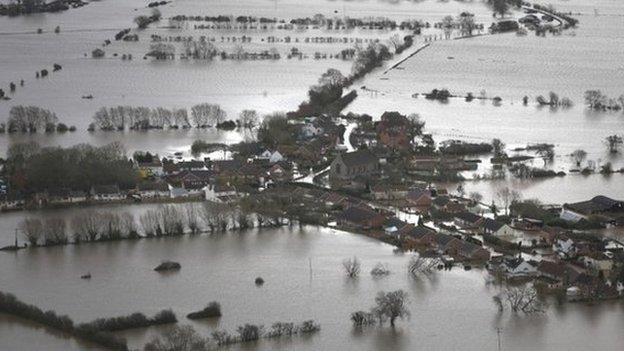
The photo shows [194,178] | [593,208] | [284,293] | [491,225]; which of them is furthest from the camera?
[194,178]

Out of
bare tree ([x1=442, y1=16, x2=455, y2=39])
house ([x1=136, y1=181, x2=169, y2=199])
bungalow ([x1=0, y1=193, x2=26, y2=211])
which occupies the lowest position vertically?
bare tree ([x1=442, y1=16, x2=455, y2=39])

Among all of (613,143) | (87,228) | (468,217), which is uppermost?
(87,228)

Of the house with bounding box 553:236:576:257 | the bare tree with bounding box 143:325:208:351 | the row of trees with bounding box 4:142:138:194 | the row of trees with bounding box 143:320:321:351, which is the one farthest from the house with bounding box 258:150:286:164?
the bare tree with bounding box 143:325:208:351

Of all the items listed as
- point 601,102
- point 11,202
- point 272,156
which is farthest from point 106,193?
point 601,102

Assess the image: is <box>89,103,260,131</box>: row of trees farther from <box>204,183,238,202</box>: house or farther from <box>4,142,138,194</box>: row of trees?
<box>204,183,238,202</box>: house

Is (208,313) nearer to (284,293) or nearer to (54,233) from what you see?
(284,293)

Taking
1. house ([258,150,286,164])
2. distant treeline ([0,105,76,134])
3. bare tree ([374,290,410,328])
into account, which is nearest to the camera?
bare tree ([374,290,410,328])

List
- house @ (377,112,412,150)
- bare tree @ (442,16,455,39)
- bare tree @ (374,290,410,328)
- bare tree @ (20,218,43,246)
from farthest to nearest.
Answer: bare tree @ (442,16,455,39) → house @ (377,112,412,150) → bare tree @ (20,218,43,246) → bare tree @ (374,290,410,328)

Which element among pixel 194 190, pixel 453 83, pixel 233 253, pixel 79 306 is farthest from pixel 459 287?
pixel 453 83
